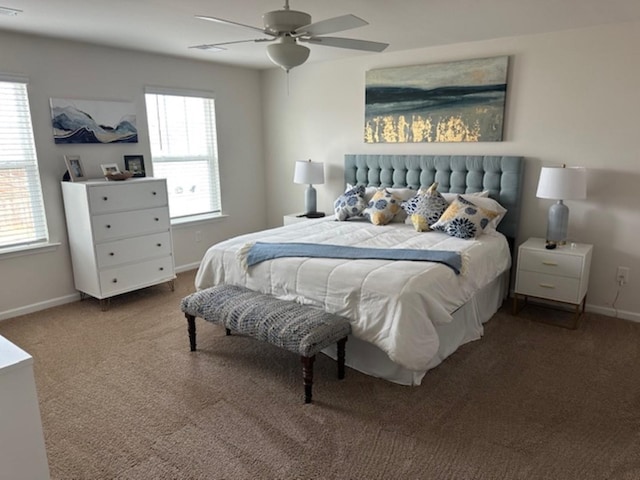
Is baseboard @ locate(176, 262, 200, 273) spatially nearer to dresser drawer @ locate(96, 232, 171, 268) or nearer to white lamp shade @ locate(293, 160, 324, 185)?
dresser drawer @ locate(96, 232, 171, 268)

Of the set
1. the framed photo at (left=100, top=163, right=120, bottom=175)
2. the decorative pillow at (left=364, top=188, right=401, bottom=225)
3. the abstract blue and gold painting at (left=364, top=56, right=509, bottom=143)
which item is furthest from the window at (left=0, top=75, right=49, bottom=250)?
the abstract blue and gold painting at (left=364, top=56, right=509, bottom=143)

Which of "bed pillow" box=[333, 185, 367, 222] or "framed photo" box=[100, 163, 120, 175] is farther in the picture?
"bed pillow" box=[333, 185, 367, 222]

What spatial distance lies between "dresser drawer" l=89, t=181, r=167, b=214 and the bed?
1147 mm

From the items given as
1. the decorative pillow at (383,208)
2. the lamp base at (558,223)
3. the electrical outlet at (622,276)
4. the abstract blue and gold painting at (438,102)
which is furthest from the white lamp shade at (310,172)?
the electrical outlet at (622,276)

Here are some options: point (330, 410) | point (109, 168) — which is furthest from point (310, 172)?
point (330, 410)

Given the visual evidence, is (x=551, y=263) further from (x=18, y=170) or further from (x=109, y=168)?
(x=18, y=170)

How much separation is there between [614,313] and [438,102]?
2472 millimetres

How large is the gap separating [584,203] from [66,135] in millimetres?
4625

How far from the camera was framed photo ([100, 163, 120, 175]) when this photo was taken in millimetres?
4166

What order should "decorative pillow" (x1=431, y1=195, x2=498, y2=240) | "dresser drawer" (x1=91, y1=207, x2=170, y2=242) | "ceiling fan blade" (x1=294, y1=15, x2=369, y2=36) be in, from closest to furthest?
1. "ceiling fan blade" (x1=294, y1=15, x2=369, y2=36)
2. "decorative pillow" (x1=431, y1=195, x2=498, y2=240)
3. "dresser drawer" (x1=91, y1=207, x2=170, y2=242)

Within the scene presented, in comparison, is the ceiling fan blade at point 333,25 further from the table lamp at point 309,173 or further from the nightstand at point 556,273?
the table lamp at point 309,173

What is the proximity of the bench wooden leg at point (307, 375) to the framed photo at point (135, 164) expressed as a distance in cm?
305

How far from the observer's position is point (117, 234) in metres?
4.09

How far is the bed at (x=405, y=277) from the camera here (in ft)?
8.54
